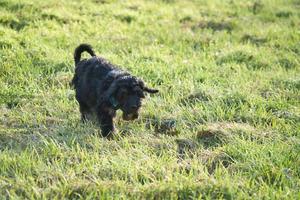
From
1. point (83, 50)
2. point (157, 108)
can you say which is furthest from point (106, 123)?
point (83, 50)

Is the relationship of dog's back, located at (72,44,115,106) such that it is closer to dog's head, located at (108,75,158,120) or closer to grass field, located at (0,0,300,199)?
grass field, located at (0,0,300,199)

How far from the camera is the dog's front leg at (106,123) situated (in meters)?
6.35

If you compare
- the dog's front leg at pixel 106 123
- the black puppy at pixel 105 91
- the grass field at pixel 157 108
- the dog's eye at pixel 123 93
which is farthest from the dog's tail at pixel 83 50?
the dog's eye at pixel 123 93

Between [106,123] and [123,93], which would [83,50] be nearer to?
[106,123]

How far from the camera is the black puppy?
6.12 m

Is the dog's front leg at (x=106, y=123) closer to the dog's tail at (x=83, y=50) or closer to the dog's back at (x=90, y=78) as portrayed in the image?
the dog's back at (x=90, y=78)

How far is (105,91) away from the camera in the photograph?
643cm

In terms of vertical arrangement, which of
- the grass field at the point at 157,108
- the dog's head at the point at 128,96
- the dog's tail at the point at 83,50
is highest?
the dog's tail at the point at 83,50

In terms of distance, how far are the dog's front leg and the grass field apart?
0.14 metres

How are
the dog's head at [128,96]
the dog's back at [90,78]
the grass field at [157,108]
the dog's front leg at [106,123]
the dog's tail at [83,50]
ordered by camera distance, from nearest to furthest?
the grass field at [157,108], the dog's head at [128,96], the dog's front leg at [106,123], the dog's back at [90,78], the dog's tail at [83,50]

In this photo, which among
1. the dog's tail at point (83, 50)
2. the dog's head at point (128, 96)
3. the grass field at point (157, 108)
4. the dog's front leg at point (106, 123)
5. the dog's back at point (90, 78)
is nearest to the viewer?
the grass field at point (157, 108)

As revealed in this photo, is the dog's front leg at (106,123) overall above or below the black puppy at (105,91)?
below

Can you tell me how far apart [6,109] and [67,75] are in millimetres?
1546

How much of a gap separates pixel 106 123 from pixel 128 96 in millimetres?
486
